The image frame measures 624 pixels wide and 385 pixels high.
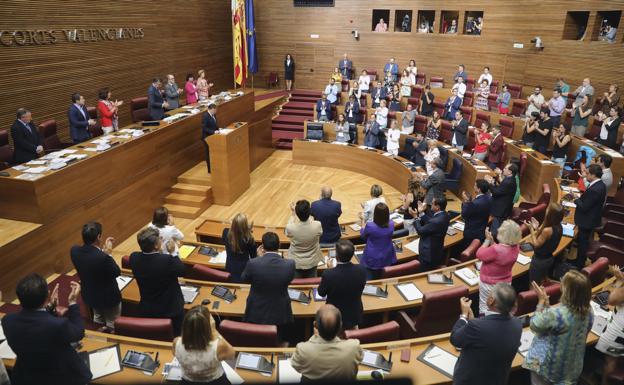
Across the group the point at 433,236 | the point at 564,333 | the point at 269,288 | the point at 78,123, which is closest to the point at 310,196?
the point at 78,123

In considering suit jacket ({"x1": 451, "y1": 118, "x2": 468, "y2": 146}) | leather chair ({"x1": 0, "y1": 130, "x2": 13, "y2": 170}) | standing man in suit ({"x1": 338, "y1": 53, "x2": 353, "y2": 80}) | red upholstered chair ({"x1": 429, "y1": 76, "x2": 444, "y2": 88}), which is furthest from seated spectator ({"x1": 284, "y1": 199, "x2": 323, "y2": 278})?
standing man in suit ({"x1": 338, "y1": 53, "x2": 353, "y2": 80})

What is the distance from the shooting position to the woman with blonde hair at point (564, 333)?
8.20 ft

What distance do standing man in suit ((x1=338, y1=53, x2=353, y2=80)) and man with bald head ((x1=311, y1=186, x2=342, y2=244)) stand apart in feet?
33.0

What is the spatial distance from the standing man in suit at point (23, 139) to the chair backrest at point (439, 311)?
544 cm

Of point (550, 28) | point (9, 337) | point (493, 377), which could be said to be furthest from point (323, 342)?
point (550, 28)

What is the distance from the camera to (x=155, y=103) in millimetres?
8117

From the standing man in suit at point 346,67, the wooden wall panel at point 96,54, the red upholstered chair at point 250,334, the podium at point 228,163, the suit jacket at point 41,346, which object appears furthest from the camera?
the standing man in suit at point 346,67

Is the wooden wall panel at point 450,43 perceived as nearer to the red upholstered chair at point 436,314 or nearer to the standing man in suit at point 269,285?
the red upholstered chair at point 436,314

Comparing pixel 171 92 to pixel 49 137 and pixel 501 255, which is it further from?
pixel 501 255

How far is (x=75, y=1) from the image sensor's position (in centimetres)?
792

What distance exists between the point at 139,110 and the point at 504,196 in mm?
6339

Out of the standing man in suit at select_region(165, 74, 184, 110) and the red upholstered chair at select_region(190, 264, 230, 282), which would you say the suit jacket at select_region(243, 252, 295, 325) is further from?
the standing man in suit at select_region(165, 74, 184, 110)

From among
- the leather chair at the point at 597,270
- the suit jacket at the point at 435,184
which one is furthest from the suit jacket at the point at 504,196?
the leather chair at the point at 597,270

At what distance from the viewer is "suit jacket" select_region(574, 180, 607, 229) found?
4934mm
